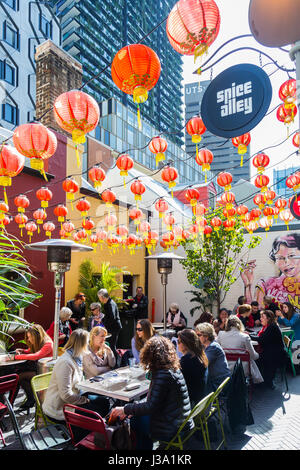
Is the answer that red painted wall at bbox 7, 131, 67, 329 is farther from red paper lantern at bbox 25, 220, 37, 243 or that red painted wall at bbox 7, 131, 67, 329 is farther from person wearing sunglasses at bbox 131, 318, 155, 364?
person wearing sunglasses at bbox 131, 318, 155, 364

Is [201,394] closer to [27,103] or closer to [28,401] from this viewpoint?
[28,401]

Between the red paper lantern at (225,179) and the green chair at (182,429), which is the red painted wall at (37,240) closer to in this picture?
the red paper lantern at (225,179)

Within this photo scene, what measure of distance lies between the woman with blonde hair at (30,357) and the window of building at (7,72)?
2651cm

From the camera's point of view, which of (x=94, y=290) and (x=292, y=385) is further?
(x=94, y=290)

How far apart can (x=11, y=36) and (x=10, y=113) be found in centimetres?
626

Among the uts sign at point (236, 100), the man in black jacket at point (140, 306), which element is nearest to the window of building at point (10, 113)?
the man in black jacket at point (140, 306)

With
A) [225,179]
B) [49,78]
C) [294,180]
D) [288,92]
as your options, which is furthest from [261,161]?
[49,78]

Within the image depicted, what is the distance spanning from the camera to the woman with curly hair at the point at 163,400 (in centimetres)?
283

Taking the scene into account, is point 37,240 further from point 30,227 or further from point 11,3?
point 11,3

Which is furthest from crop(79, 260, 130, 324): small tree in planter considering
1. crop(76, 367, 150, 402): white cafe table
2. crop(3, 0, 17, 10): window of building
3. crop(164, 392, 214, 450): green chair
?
crop(3, 0, 17, 10): window of building

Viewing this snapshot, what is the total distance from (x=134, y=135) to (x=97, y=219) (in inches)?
1401

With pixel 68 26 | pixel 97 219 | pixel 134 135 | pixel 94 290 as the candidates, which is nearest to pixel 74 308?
pixel 94 290

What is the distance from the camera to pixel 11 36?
25672 millimetres
